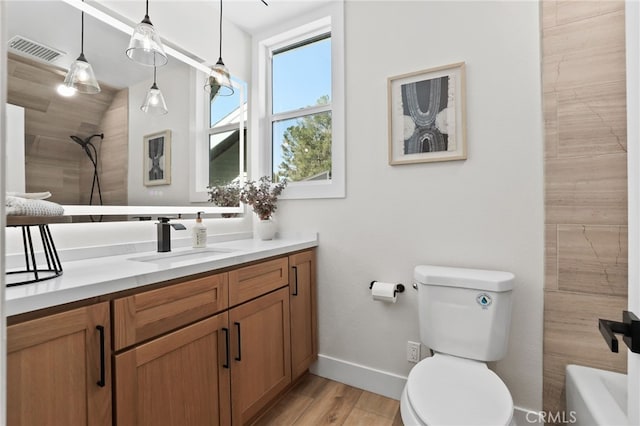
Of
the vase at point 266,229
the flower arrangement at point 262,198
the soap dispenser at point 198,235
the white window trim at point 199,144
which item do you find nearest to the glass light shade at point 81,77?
the white window trim at point 199,144

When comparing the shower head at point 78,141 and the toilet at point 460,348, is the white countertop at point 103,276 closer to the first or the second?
the shower head at point 78,141

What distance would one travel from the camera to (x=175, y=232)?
176cm

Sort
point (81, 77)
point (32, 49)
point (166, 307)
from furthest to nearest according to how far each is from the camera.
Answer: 1. point (81, 77)
2. point (32, 49)
3. point (166, 307)

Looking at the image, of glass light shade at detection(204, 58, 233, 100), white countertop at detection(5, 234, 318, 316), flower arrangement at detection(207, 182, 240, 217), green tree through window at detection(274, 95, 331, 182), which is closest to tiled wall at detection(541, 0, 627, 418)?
green tree through window at detection(274, 95, 331, 182)

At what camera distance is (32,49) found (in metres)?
1.21

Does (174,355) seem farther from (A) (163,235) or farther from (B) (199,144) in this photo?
(B) (199,144)

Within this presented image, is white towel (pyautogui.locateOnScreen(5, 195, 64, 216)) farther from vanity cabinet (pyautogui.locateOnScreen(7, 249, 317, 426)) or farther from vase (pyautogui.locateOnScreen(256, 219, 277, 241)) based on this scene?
vase (pyautogui.locateOnScreen(256, 219, 277, 241))

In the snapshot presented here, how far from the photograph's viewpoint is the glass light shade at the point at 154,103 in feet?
5.30

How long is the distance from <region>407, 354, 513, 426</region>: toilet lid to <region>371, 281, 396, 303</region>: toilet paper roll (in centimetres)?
41

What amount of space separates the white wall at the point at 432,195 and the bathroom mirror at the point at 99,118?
2.58ft

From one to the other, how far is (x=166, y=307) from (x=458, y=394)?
3.59ft

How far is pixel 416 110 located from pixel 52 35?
1722 millimetres

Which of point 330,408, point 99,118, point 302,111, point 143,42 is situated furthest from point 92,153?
point 330,408

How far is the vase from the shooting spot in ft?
6.67
